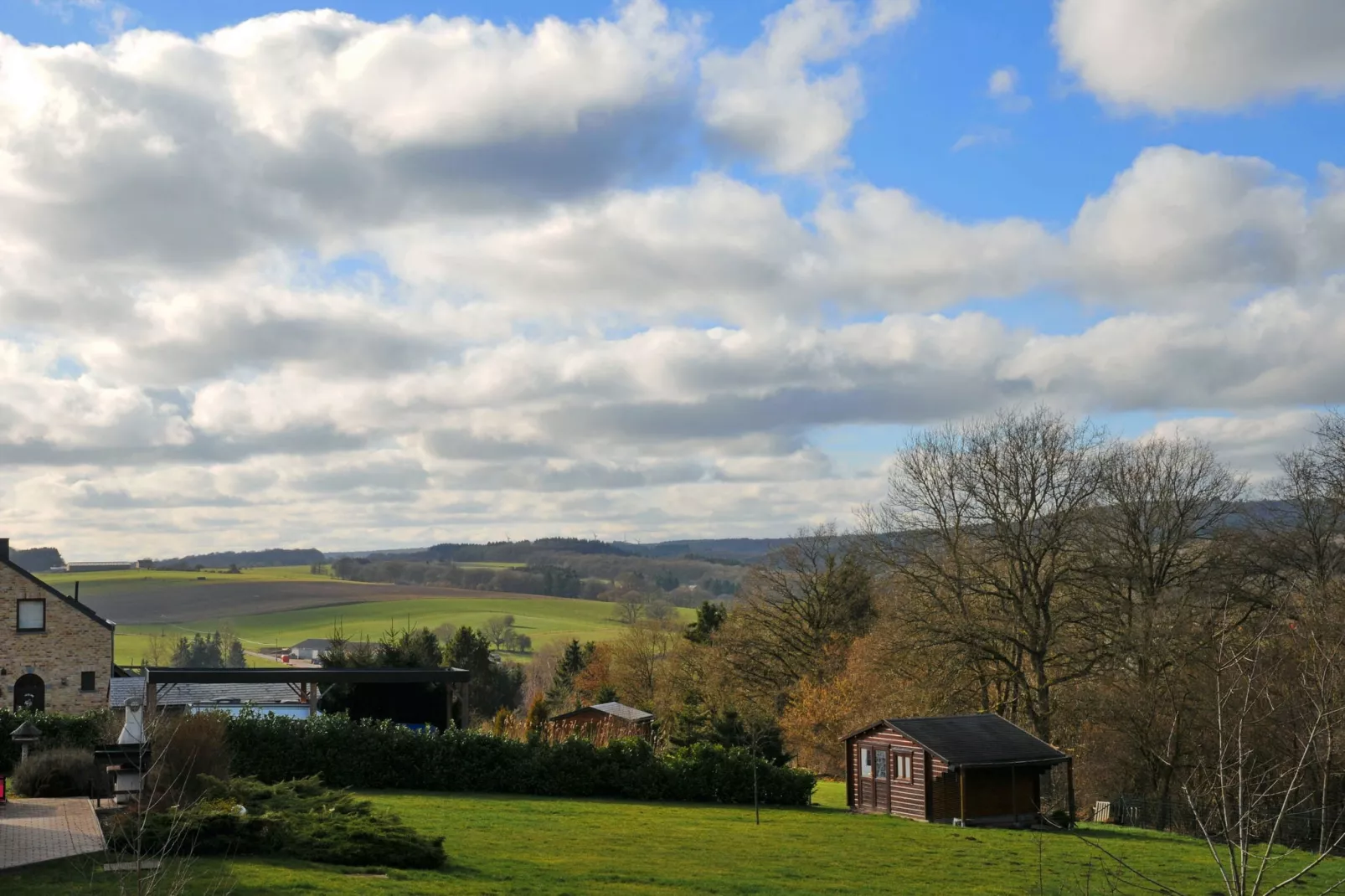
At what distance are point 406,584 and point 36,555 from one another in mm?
47146

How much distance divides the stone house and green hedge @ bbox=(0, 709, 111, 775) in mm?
10787

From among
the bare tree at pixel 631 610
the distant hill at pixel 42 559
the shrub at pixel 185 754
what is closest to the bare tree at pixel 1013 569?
the shrub at pixel 185 754

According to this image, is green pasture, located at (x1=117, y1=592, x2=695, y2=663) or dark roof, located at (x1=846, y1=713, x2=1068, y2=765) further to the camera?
green pasture, located at (x1=117, y1=592, x2=695, y2=663)

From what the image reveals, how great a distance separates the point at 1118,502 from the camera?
134ft

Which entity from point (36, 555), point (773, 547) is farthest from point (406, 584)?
point (773, 547)

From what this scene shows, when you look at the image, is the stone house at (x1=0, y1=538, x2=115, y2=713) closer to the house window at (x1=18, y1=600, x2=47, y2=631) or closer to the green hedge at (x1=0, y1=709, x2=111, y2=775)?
the house window at (x1=18, y1=600, x2=47, y2=631)

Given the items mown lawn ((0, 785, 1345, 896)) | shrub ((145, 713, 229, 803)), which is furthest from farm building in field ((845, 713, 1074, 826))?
shrub ((145, 713, 229, 803))

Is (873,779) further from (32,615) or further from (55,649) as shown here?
(32,615)

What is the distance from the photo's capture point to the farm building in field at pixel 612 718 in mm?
56466

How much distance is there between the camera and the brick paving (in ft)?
55.4

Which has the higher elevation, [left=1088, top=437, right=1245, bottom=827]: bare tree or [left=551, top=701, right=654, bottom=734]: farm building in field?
[left=1088, top=437, right=1245, bottom=827]: bare tree

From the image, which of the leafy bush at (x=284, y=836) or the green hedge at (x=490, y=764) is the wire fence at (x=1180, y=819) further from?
the leafy bush at (x=284, y=836)

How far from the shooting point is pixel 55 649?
42.4 meters

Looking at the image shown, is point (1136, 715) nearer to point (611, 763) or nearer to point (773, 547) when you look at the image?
point (611, 763)
